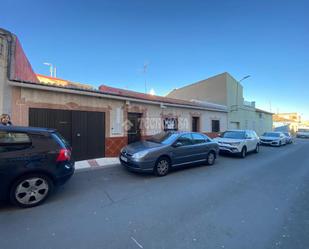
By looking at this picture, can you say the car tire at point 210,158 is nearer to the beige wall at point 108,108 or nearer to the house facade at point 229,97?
the beige wall at point 108,108

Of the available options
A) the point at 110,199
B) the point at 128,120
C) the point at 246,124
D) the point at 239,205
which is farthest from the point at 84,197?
the point at 246,124

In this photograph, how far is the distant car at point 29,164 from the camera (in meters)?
3.44

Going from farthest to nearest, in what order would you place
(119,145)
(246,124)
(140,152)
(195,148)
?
(246,124)
(119,145)
(195,148)
(140,152)

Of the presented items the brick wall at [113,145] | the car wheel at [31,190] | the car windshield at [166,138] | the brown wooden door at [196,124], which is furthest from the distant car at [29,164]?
the brown wooden door at [196,124]

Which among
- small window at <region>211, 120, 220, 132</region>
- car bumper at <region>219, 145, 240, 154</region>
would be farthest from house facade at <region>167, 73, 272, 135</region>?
car bumper at <region>219, 145, 240, 154</region>

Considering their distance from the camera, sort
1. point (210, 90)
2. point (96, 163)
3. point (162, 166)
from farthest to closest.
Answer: point (210, 90), point (96, 163), point (162, 166)

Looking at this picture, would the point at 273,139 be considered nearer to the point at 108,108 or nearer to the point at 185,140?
the point at 185,140

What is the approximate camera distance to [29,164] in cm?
360

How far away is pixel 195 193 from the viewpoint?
14.8ft

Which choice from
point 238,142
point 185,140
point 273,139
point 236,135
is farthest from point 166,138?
point 273,139

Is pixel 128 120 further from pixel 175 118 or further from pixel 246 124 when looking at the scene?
pixel 246 124

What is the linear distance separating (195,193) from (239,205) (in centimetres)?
102

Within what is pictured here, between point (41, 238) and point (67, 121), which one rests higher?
point (67, 121)

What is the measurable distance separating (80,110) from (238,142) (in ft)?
26.2
